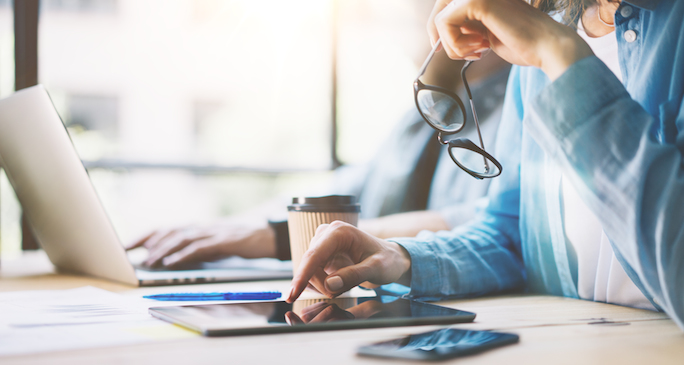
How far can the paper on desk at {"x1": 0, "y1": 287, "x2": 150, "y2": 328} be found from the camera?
40 centimetres

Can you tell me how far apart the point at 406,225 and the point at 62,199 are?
27.3 inches

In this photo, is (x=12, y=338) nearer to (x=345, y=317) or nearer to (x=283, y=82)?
(x=345, y=317)

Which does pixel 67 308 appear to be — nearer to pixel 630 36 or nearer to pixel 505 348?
pixel 505 348

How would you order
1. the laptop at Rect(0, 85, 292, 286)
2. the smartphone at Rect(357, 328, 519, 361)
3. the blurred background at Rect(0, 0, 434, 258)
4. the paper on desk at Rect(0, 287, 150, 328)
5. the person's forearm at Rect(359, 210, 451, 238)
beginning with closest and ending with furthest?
the smartphone at Rect(357, 328, 519, 361)
the paper on desk at Rect(0, 287, 150, 328)
the laptop at Rect(0, 85, 292, 286)
the person's forearm at Rect(359, 210, 451, 238)
the blurred background at Rect(0, 0, 434, 258)

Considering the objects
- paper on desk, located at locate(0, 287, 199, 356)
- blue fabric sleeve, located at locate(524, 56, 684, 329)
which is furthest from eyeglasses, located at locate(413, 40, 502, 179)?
paper on desk, located at locate(0, 287, 199, 356)

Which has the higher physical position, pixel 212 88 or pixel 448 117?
pixel 212 88

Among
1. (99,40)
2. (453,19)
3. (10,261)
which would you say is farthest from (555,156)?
(99,40)

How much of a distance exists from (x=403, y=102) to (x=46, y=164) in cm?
249

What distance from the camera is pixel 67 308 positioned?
18.3 inches

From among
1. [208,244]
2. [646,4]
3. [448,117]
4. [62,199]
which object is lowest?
[208,244]

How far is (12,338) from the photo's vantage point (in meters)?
0.32

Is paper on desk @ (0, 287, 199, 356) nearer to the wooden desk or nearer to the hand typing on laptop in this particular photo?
the wooden desk

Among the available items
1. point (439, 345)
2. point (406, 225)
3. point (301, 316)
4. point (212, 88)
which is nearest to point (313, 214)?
point (301, 316)

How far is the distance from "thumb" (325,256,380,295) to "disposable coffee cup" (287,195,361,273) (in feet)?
0.29
